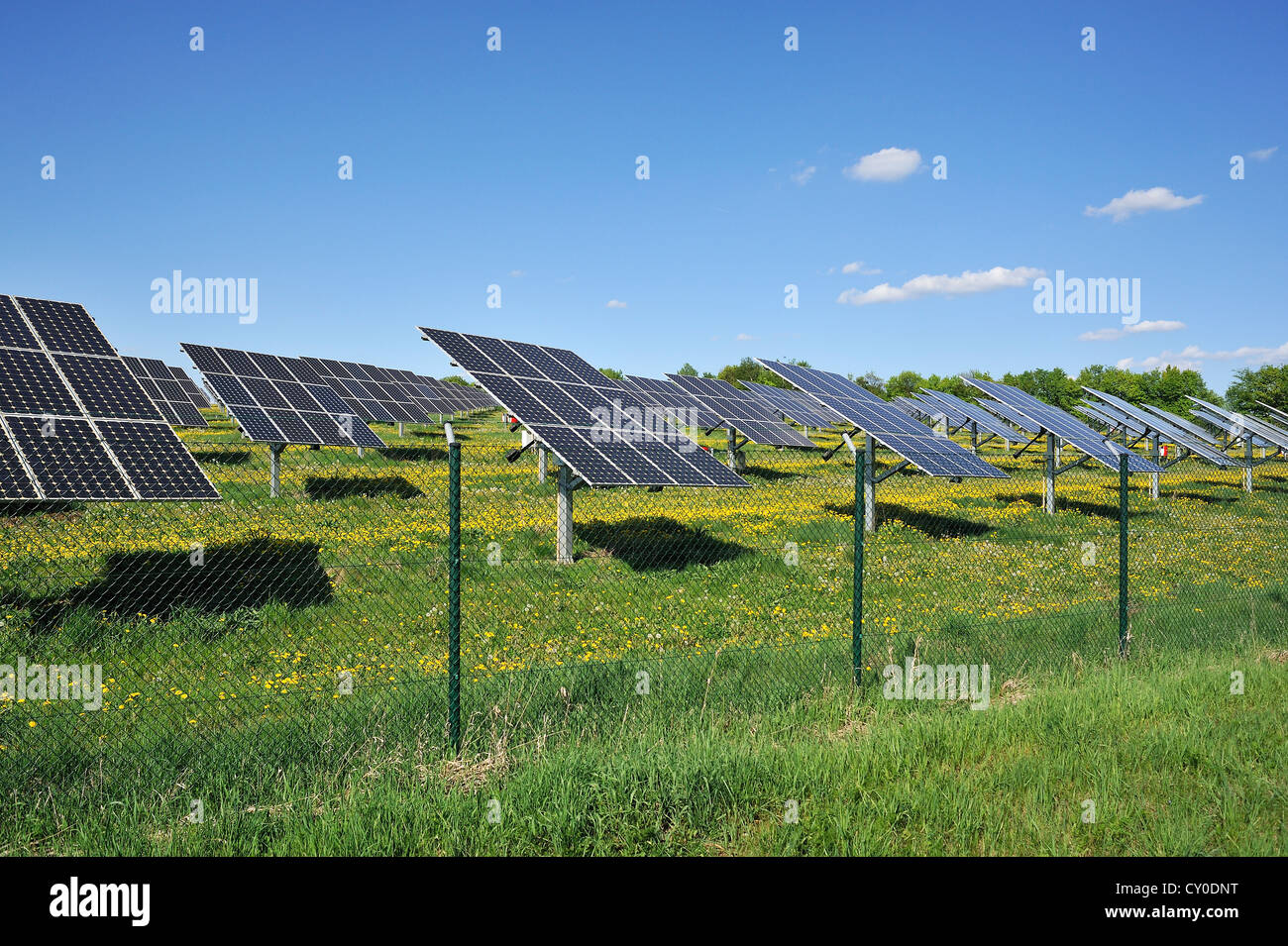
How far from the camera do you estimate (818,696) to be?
691cm

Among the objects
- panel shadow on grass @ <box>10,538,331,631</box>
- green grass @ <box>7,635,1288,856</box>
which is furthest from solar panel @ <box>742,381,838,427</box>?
green grass @ <box>7,635,1288,856</box>

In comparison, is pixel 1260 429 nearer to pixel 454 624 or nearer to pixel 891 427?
pixel 891 427

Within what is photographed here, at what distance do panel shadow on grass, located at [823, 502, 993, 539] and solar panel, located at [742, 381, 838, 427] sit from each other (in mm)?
8248

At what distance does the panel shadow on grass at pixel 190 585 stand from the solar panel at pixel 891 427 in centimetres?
1226

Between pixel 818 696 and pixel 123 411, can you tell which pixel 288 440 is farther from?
pixel 818 696

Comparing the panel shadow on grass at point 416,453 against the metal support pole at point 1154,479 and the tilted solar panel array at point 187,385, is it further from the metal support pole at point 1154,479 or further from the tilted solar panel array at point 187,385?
the metal support pole at point 1154,479

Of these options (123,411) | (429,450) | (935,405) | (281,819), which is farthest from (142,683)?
(935,405)

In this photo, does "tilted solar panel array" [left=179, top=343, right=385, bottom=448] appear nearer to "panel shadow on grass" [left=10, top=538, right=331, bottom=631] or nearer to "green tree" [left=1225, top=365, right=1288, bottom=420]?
"panel shadow on grass" [left=10, top=538, right=331, bottom=631]

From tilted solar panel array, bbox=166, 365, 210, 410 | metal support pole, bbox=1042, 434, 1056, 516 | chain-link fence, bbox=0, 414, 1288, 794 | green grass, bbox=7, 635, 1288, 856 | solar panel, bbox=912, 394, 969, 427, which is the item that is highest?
tilted solar panel array, bbox=166, 365, 210, 410

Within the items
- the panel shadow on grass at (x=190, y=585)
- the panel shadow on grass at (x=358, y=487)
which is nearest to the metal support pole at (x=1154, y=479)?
the panel shadow on grass at (x=358, y=487)

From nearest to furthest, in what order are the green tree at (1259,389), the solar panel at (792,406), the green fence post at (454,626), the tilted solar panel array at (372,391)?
1. the green fence post at (454,626)
2. the solar panel at (792,406)
3. the tilted solar panel array at (372,391)
4. the green tree at (1259,389)

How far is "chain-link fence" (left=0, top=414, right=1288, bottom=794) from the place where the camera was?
19.8 ft

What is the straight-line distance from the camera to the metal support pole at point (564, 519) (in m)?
12.6

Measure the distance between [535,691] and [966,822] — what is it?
3.45 m
